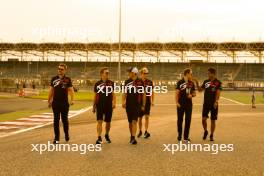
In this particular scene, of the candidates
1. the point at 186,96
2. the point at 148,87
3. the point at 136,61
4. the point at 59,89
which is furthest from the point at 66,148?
the point at 136,61

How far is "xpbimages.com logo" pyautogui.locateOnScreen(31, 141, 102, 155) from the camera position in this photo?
28.3 feet

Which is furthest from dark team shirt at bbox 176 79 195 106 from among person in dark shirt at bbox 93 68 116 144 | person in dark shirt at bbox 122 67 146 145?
person in dark shirt at bbox 93 68 116 144

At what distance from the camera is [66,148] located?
891cm

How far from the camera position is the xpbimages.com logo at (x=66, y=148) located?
8625 millimetres

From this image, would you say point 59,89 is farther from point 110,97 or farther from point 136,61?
point 136,61

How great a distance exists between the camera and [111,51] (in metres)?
83.9

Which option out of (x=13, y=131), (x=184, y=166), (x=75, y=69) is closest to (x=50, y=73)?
(x=75, y=69)

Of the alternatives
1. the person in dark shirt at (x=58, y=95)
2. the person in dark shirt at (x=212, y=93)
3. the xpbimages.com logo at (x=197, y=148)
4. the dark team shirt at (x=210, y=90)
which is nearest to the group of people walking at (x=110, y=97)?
the person in dark shirt at (x=58, y=95)

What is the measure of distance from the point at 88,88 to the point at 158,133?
182 ft

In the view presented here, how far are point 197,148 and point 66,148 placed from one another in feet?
9.53

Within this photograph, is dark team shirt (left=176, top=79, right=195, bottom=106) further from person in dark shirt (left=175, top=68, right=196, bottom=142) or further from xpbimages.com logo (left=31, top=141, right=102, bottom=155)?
xpbimages.com logo (left=31, top=141, right=102, bottom=155)

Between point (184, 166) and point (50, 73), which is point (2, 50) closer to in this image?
point (50, 73)

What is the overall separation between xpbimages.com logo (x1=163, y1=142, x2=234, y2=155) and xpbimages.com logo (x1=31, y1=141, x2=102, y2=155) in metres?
1.57

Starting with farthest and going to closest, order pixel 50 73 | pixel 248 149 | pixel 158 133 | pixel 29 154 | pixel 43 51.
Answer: pixel 43 51 < pixel 50 73 < pixel 158 133 < pixel 248 149 < pixel 29 154
